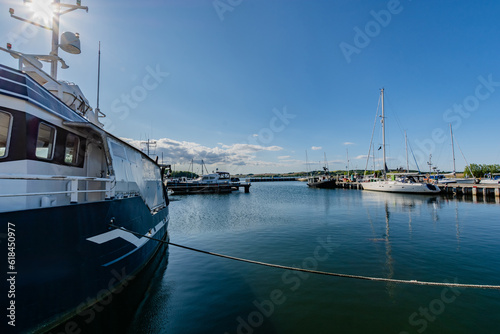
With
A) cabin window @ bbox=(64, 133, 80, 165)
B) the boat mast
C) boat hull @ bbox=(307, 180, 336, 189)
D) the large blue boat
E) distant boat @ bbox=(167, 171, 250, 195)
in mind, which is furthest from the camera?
boat hull @ bbox=(307, 180, 336, 189)

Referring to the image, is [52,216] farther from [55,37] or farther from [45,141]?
[55,37]

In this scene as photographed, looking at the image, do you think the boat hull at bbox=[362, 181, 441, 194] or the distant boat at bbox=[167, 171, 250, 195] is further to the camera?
the distant boat at bbox=[167, 171, 250, 195]

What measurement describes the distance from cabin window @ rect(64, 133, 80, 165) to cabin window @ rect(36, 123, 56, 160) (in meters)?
0.56

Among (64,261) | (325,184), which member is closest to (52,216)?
(64,261)

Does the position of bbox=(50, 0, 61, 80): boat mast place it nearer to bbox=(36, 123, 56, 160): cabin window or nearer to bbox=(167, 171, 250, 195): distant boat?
bbox=(36, 123, 56, 160): cabin window

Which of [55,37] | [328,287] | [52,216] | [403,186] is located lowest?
[328,287]

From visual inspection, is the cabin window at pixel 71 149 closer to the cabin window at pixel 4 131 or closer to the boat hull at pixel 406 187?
the cabin window at pixel 4 131

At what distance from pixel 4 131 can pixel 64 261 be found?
3129 mm

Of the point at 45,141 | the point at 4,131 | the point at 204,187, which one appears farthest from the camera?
the point at 204,187

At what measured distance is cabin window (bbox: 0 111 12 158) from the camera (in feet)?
15.9

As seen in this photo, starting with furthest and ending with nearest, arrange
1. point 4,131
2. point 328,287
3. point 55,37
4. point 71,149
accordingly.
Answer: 1. point 55,37
2. point 328,287
3. point 71,149
4. point 4,131

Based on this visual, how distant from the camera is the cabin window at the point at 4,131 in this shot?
15.9 ft

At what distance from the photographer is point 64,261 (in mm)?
4973

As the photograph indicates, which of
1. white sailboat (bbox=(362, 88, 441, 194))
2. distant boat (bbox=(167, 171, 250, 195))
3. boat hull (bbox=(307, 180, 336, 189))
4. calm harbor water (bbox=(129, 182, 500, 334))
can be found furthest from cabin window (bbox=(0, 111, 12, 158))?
boat hull (bbox=(307, 180, 336, 189))
